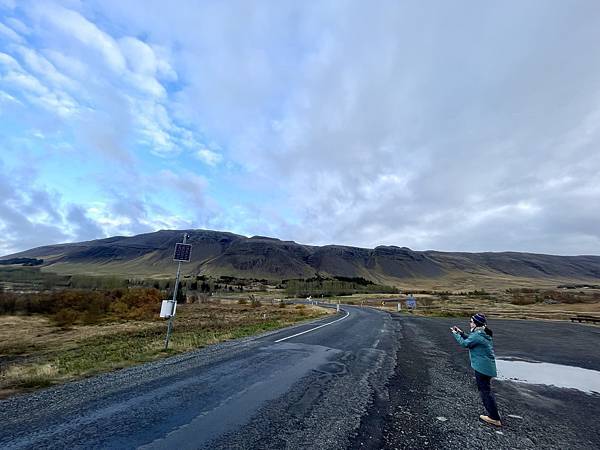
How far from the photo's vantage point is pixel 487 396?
19.9 ft

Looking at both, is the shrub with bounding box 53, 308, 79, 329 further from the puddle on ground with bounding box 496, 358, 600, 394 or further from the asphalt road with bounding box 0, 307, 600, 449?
the puddle on ground with bounding box 496, 358, 600, 394

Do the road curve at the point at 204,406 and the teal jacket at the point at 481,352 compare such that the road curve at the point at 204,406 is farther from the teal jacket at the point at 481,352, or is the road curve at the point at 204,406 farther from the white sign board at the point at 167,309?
the white sign board at the point at 167,309

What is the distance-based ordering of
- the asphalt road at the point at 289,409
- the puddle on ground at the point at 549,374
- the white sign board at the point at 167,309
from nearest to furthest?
the asphalt road at the point at 289,409 < the puddle on ground at the point at 549,374 < the white sign board at the point at 167,309

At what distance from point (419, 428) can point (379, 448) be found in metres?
1.24

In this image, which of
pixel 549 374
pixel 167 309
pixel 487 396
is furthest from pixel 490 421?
pixel 167 309

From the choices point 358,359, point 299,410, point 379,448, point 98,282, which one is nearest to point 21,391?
point 299,410

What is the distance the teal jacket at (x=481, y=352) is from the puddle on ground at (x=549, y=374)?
15.4 ft

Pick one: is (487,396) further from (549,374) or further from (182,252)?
(182,252)

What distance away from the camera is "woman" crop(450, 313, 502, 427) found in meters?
5.98

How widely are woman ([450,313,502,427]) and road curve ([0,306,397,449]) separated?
2150mm

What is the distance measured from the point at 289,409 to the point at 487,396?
3627 mm

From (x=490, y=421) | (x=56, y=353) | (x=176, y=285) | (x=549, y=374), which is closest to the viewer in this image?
(x=490, y=421)

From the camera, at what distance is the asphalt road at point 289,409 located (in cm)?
486

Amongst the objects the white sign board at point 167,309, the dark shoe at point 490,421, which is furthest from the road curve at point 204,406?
the white sign board at point 167,309
